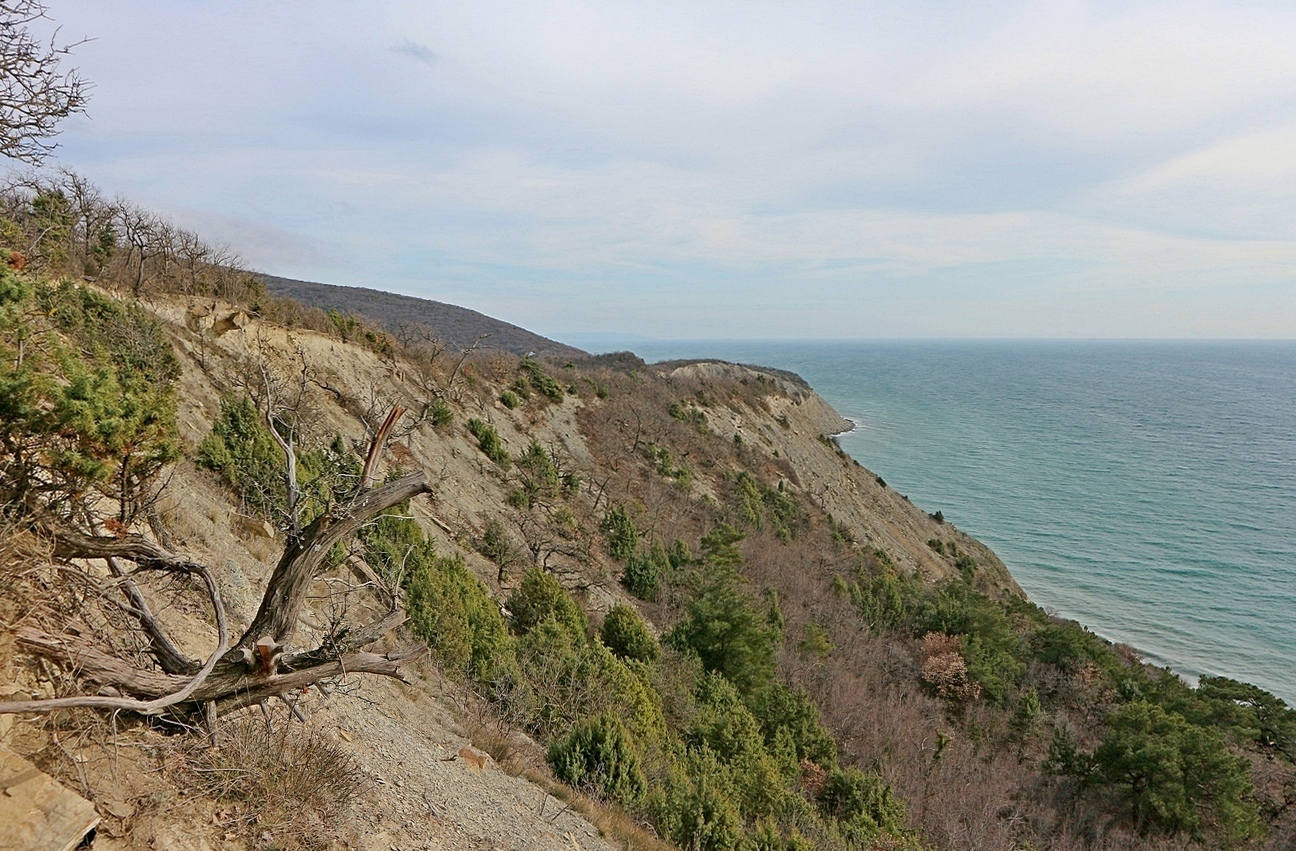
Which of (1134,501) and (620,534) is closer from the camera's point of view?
(620,534)

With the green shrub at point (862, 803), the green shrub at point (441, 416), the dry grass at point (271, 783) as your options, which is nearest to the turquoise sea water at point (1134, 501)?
the green shrub at point (862, 803)

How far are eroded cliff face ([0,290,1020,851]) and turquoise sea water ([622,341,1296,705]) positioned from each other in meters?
5.97

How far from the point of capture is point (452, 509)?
1844 centimetres

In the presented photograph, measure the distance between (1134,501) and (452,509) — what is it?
50.9m

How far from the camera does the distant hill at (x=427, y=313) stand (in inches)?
2709

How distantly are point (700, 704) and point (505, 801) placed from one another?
23.0 feet

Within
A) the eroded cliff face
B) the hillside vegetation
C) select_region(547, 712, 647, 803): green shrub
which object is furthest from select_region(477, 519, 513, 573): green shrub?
select_region(547, 712, 647, 803): green shrub

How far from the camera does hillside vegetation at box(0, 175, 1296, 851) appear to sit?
3.86 m

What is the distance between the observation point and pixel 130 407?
3959 millimetres

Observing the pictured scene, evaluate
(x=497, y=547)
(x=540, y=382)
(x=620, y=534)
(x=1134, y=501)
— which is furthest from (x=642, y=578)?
(x=1134, y=501)

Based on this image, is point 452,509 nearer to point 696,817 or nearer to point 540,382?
point 696,817

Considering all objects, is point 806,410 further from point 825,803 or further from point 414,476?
point 414,476

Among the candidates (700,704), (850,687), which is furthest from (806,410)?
(700,704)

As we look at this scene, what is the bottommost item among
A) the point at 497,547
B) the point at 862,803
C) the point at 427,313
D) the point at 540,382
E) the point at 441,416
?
the point at 862,803
